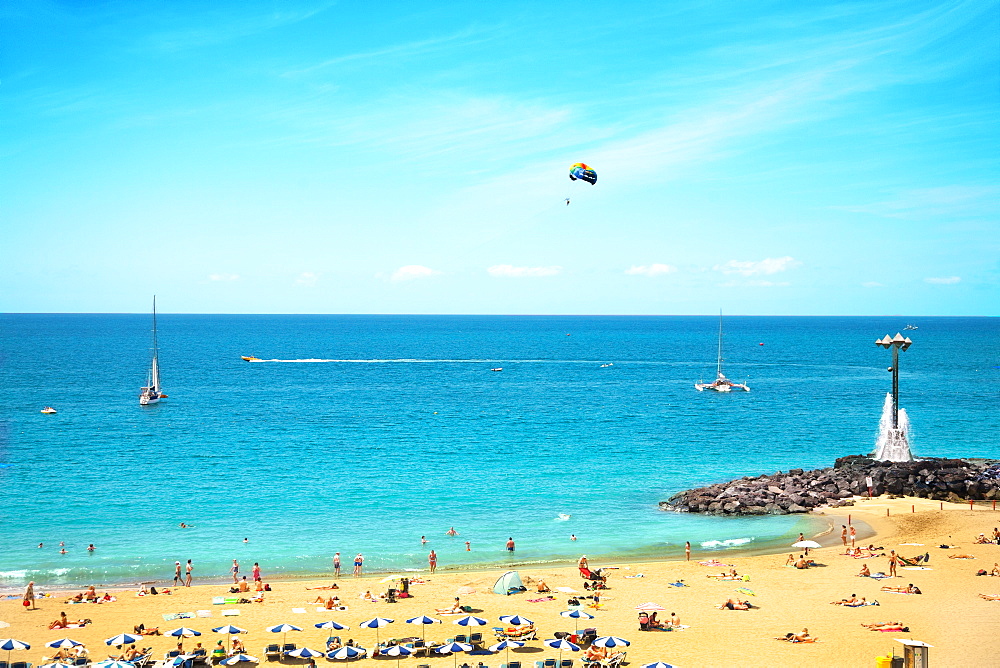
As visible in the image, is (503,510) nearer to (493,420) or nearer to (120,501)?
(120,501)

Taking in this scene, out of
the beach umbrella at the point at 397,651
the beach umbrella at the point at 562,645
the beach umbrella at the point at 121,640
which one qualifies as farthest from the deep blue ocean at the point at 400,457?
the beach umbrella at the point at 562,645

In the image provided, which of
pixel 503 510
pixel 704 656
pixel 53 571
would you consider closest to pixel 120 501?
pixel 53 571

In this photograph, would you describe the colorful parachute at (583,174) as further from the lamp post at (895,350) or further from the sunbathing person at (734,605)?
the sunbathing person at (734,605)

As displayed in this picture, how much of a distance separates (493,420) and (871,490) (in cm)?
3734

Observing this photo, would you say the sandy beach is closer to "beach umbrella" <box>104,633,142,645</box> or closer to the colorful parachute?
"beach umbrella" <box>104,633,142,645</box>

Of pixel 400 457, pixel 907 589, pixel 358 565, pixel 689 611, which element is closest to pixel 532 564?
pixel 358 565

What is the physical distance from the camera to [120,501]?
47094mm

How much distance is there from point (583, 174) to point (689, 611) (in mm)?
30023

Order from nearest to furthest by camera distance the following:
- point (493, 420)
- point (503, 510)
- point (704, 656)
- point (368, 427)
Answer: point (704, 656) < point (503, 510) < point (368, 427) < point (493, 420)

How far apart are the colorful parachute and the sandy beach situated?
24642 mm

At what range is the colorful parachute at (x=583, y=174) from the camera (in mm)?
51406

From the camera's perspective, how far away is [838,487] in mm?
48438

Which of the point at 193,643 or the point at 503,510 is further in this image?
the point at 503,510

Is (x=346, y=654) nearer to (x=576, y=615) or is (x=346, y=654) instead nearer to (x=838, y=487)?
(x=576, y=615)
